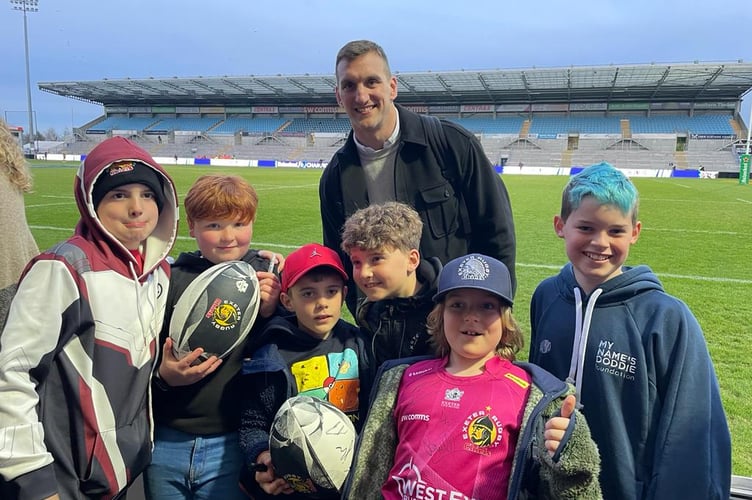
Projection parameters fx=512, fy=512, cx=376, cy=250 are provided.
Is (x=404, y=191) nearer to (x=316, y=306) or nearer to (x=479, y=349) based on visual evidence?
(x=316, y=306)

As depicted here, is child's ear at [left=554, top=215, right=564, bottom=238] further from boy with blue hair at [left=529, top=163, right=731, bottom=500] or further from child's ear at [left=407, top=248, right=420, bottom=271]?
child's ear at [left=407, top=248, right=420, bottom=271]

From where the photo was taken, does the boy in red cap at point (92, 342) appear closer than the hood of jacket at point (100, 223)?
Yes

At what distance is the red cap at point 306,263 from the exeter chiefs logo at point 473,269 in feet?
1.76

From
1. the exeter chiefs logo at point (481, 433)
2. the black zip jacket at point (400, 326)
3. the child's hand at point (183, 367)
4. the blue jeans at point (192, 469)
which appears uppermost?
the black zip jacket at point (400, 326)

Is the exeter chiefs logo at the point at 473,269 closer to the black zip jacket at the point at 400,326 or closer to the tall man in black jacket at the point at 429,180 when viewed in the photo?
the black zip jacket at the point at 400,326

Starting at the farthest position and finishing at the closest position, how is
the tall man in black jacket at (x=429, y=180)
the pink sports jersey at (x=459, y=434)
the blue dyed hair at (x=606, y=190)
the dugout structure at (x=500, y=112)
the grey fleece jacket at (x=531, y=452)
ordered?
the dugout structure at (x=500, y=112) → the tall man in black jacket at (x=429, y=180) → the blue dyed hair at (x=606, y=190) → the pink sports jersey at (x=459, y=434) → the grey fleece jacket at (x=531, y=452)

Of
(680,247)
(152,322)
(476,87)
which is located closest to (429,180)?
(152,322)

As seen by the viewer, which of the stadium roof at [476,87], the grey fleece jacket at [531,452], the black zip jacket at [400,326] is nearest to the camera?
the grey fleece jacket at [531,452]

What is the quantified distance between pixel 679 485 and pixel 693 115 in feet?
216

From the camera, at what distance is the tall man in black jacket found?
9.75 feet

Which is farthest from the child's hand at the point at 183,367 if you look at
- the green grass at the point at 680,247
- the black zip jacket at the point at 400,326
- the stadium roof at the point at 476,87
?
the stadium roof at the point at 476,87

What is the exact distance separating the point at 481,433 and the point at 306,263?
3.11 feet

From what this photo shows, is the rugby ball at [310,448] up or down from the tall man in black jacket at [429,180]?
down

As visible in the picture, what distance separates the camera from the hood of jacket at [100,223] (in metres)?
1.90
